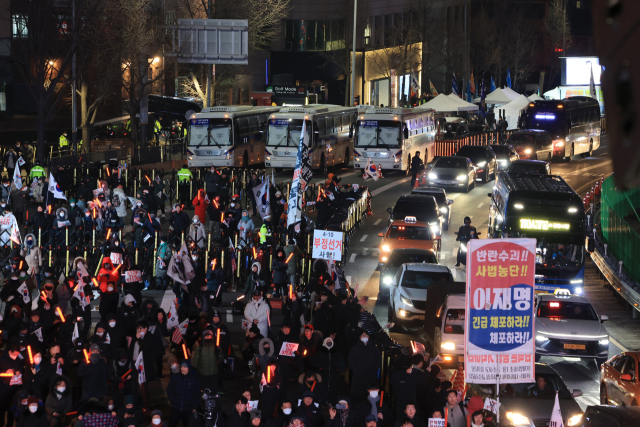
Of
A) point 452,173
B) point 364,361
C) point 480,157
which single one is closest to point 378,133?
point 452,173

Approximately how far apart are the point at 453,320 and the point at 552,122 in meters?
36.5

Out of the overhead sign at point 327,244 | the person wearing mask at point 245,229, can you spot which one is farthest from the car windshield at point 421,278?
the person wearing mask at point 245,229

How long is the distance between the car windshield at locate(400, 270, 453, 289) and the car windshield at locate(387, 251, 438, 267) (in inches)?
92.2

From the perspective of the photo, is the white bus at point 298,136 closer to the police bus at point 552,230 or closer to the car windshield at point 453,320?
the police bus at point 552,230

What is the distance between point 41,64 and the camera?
36.6 meters

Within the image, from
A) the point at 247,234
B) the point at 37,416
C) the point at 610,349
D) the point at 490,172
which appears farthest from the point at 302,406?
the point at 490,172

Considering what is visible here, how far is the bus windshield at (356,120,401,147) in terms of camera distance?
4159cm

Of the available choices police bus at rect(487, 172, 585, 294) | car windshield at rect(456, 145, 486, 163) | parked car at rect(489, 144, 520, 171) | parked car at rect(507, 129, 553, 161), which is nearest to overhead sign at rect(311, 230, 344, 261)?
police bus at rect(487, 172, 585, 294)

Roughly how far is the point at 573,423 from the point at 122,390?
632cm

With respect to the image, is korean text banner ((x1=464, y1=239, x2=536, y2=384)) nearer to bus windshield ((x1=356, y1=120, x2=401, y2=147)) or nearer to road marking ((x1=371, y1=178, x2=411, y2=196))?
road marking ((x1=371, y1=178, x2=411, y2=196))

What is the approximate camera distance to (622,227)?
82.3ft

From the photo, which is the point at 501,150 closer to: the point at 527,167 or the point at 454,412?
the point at 527,167

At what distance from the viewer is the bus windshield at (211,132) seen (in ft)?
135

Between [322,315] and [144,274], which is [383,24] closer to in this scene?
[144,274]
